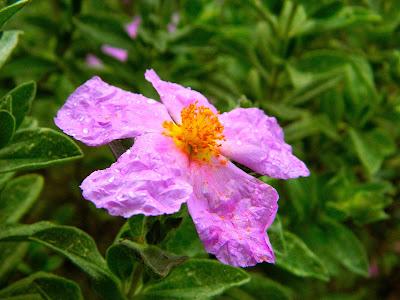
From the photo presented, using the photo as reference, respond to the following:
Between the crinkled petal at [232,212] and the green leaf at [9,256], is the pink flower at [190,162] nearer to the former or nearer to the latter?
the crinkled petal at [232,212]

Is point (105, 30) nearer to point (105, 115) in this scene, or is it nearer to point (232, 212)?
point (105, 115)

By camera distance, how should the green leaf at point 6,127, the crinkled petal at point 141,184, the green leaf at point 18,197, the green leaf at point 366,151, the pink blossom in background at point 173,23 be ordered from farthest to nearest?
the pink blossom in background at point 173,23 < the green leaf at point 366,151 < the green leaf at point 18,197 < the green leaf at point 6,127 < the crinkled petal at point 141,184

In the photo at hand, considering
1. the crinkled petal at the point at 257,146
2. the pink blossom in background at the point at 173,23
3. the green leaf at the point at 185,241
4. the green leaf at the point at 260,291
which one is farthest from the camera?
the pink blossom in background at the point at 173,23

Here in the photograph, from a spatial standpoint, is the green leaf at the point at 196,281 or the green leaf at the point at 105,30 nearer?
the green leaf at the point at 196,281

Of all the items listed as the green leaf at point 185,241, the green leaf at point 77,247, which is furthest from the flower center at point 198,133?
the green leaf at point 77,247

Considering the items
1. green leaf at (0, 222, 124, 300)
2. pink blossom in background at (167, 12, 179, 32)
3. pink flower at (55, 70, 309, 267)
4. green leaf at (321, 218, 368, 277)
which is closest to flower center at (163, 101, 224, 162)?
pink flower at (55, 70, 309, 267)

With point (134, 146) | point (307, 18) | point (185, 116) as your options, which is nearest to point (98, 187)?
point (134, 146)

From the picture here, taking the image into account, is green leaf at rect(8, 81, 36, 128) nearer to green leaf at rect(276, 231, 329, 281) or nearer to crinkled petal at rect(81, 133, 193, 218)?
crinkled petal at rect(81, 133, 193, 218)
